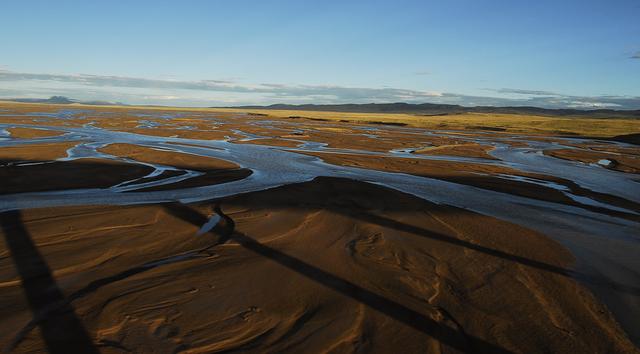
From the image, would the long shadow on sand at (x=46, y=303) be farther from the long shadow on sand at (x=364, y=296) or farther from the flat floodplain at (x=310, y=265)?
the long shadow on sand at (x=364, y=296)

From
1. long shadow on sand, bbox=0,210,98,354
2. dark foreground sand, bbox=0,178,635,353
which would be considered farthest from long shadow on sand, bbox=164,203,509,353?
long shadow on sand, bbox=0,210,98,354

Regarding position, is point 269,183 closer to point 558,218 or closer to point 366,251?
point 366,251

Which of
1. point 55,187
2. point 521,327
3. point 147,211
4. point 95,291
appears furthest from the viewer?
point 55,187

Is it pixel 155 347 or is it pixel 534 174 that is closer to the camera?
pixel 155 347

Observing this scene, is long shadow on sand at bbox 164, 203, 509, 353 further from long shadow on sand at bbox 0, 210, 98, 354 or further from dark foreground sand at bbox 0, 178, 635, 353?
long shadow on sand at bbox 0, 210, 98, 354

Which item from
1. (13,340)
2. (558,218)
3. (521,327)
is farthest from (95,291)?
(558,218)

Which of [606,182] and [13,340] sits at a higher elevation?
[13,340]

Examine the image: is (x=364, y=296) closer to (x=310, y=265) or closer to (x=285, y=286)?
(x=285, y=286)
